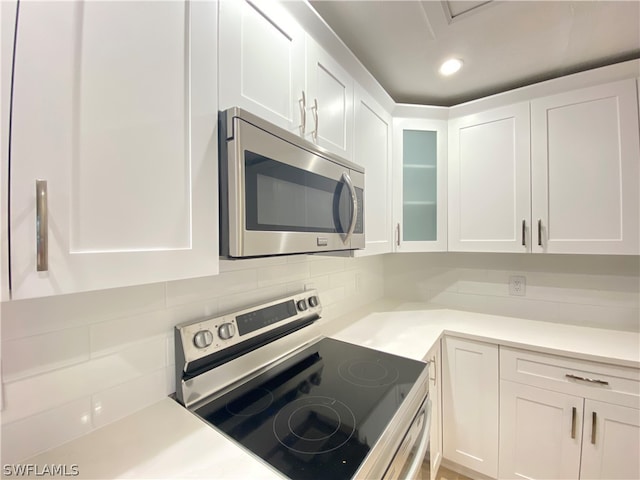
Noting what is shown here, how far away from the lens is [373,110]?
4.94ft

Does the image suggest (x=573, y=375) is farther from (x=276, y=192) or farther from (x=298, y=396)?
(x=276, y=192)

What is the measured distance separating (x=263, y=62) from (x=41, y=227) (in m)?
0.69

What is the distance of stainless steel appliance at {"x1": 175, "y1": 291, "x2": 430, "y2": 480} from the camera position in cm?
68

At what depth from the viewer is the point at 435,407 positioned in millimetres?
1473

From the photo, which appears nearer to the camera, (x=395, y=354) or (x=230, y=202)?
(x=230, y=202)

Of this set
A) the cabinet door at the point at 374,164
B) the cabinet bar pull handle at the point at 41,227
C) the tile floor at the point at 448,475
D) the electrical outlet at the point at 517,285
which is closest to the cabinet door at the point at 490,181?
the electrical outlet at the point at 517,285

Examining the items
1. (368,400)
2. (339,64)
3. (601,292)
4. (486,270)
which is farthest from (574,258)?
(339,64)

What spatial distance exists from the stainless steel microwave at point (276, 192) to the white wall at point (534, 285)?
140 centimetres

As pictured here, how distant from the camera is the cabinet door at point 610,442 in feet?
3.83

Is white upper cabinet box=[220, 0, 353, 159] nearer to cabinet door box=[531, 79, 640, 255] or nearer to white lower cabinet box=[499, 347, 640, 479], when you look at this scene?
cabinet door box=[531, 79, 640, 255]

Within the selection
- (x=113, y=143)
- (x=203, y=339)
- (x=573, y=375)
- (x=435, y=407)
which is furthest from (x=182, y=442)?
(x=573, y=375)

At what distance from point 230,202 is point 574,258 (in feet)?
6.89

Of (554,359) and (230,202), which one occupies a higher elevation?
(230,202)

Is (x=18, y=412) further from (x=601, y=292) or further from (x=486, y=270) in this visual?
(x=601, y=292)
